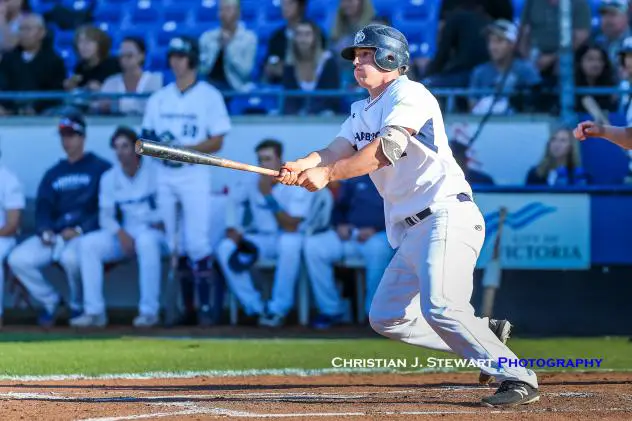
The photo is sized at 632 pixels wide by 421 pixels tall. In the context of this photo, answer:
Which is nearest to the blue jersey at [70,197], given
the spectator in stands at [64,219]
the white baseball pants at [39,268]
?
the spectator in stands at [64,219]

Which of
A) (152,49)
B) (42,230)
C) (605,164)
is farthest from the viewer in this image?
(152,49)

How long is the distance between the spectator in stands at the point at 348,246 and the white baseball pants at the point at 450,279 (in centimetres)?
462

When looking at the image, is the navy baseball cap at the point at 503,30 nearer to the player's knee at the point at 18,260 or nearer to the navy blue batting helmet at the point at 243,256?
the navy blue batting helmet at the point at 243,256

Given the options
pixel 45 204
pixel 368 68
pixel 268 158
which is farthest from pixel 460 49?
pixel 368 68

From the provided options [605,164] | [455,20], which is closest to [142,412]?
[605,164]

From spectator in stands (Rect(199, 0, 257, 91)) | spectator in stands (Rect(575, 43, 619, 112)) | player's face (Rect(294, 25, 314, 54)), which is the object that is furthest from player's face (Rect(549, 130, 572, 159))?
spectator in stands (Rect(199, 0, 257, 91))

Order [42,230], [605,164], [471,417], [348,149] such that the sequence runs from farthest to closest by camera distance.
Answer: [42,230]
[605,164]
[348,149]
[471,417]

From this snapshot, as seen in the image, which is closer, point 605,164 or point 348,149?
point 348,149

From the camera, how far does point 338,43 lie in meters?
12.3

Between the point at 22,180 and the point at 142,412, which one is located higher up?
the point at 22,180

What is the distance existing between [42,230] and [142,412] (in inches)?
241

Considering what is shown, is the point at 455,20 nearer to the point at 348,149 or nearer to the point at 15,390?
the point at 348,149

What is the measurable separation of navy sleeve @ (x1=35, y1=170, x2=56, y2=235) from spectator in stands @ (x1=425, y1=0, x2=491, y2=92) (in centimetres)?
375

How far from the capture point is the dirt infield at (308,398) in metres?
5.53
